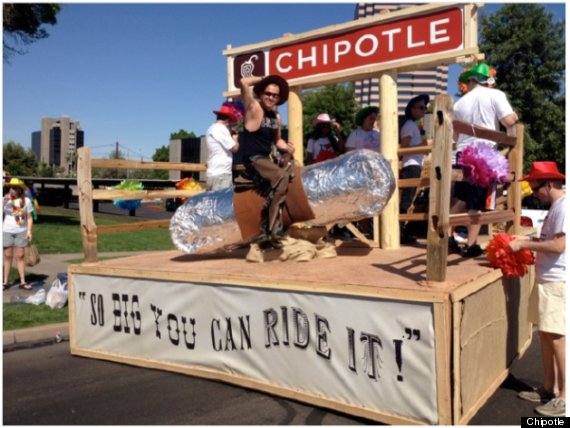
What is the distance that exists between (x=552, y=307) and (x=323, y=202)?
209cm

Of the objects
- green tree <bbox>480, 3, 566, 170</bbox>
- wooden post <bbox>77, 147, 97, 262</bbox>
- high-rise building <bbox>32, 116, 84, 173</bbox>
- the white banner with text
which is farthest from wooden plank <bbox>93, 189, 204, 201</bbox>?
high-rise building <bbox>32, 116, 84, 173</bbox>

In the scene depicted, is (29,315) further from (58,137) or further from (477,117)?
(58,137)

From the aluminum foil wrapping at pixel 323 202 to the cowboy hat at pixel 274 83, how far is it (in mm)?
761

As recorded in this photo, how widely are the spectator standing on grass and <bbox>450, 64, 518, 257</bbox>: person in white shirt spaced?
20.5ft

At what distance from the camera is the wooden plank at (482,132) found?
408cm

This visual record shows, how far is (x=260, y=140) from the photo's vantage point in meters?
5.22

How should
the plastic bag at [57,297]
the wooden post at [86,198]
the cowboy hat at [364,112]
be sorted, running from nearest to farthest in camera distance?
the wooden post at [86,198], the cowboy hat at [364,112], the plastic bag at [57,297]

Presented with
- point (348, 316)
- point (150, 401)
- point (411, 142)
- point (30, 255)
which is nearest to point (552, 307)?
point (348, 316)

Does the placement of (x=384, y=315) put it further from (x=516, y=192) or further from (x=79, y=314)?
(x=79, y=314)

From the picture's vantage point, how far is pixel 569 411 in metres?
3.58

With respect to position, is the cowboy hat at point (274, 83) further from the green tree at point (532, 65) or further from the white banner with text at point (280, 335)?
the green tree at point (532, 65)

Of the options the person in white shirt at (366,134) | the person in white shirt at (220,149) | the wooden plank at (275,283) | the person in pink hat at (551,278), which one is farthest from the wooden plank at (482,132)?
the person in white shirt at (220,149)

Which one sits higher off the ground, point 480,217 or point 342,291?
point 480,217

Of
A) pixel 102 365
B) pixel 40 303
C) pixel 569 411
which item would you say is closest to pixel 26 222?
pixel 40 303
